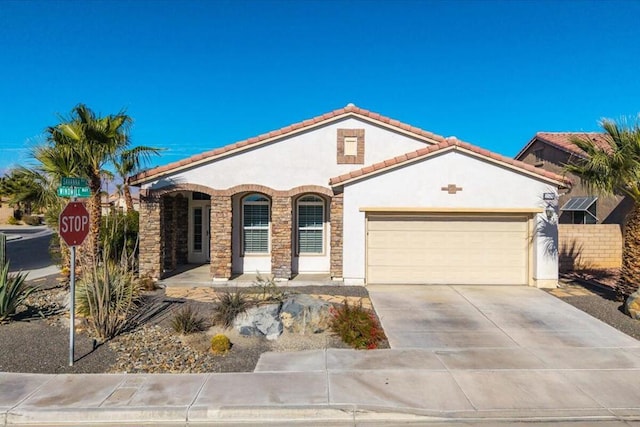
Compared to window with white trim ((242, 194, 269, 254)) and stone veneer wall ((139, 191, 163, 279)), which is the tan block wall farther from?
stone veneer wall ((139, 191, 163, 279))

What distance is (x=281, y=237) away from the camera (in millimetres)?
12797

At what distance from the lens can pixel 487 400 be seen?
553 centimetres

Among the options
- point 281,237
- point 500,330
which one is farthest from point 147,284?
point 500,330

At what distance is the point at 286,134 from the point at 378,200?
345 cm

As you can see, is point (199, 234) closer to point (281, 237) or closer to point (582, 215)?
point (281, 237)

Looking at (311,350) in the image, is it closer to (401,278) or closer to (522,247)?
(401,278)

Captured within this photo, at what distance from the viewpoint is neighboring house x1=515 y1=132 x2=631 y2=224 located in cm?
1823

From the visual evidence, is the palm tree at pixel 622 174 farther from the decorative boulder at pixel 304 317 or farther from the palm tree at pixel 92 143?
the palm tree at pixel 92 143

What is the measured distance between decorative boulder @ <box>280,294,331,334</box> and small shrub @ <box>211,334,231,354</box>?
4.30ft

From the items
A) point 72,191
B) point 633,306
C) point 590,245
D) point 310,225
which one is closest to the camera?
point 72,191

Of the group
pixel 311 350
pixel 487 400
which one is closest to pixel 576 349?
pixel 487 400

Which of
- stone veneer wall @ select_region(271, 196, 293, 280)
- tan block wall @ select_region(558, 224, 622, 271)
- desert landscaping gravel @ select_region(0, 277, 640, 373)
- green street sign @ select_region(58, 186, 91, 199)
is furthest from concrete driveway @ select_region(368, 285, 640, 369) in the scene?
green street sign @ select_region(58, 186, 91, 199)

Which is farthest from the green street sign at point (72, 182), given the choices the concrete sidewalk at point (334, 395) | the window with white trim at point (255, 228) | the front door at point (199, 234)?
the front door at point (199, 234)

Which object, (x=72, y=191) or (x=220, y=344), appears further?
(x=220, y=344)
